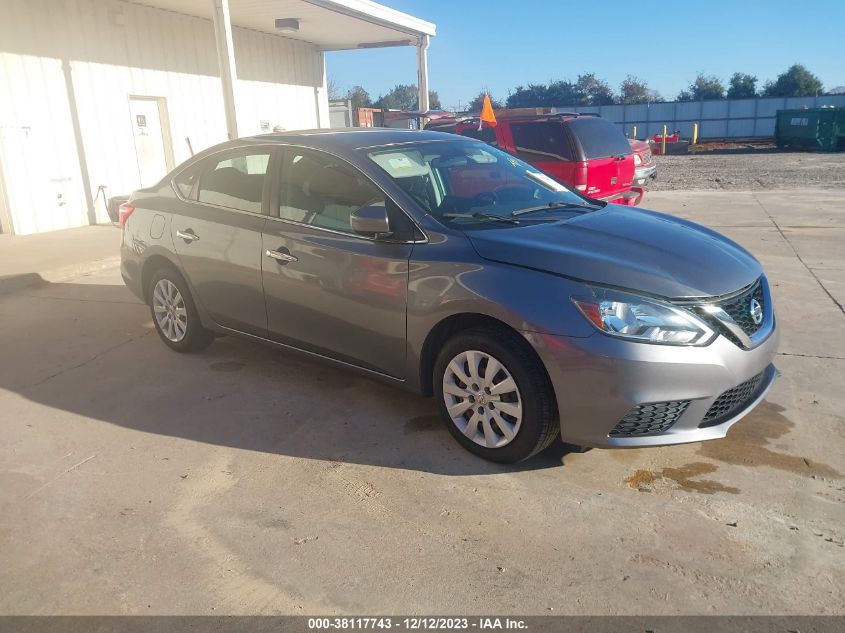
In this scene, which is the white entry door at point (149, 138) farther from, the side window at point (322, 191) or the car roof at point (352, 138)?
the side window at point (322, 191)

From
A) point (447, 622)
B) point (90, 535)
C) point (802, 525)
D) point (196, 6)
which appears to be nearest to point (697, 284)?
point (802, 525)

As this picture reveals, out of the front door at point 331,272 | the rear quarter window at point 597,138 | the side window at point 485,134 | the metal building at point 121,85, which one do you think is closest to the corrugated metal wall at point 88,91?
the metal building at point 121,85

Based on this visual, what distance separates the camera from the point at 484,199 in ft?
13.2

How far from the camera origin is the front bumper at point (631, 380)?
2967 mm

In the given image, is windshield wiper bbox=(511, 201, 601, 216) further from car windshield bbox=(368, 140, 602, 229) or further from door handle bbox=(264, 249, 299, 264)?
door handle bbox=(264, 249, 299, 264)

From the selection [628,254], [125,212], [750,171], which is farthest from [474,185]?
[750,171]

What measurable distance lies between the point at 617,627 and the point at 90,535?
7.37ft

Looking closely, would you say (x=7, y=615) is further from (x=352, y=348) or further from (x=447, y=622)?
(x=352, y=348)

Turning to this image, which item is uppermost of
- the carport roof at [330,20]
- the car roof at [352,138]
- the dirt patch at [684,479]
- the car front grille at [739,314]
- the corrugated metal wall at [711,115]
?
the carport roof at [330,20]

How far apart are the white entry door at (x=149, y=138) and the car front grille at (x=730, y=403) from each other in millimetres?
12061

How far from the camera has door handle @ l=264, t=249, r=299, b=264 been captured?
4.14 m

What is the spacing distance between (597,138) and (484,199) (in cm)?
647

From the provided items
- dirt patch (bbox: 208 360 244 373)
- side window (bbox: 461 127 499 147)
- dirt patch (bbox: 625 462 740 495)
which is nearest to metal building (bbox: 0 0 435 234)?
side window (bbox: 461 127 499 147)

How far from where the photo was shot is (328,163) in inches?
163
